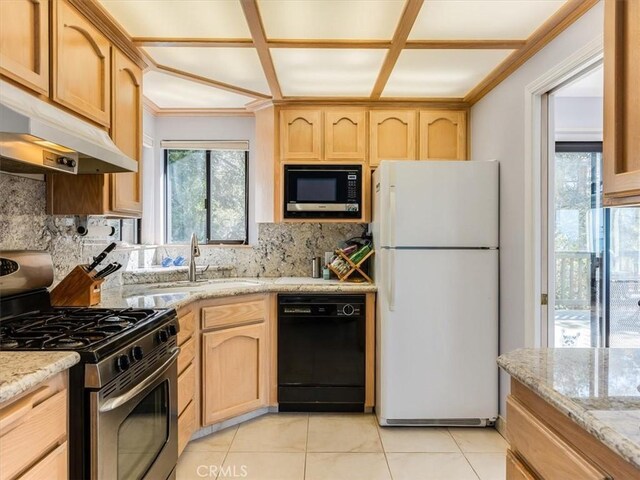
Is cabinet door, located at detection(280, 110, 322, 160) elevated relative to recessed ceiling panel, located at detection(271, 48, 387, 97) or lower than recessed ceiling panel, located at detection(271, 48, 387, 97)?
lower

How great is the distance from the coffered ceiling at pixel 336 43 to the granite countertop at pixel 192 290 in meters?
1.38

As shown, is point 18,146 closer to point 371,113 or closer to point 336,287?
point 336,287

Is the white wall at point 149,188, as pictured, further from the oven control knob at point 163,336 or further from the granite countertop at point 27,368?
the granite countertop at point 27,368

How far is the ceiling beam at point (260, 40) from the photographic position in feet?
5.72

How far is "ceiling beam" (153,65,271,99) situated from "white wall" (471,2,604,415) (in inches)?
64.1

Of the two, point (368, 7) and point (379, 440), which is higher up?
point (368, 7)

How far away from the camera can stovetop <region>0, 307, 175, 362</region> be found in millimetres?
1284

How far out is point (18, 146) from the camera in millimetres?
1437

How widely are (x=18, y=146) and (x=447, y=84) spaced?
2465 millimetres

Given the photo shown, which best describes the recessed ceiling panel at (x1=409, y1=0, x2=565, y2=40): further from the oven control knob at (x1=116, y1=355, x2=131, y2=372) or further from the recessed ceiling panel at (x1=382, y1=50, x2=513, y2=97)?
the oven control knob at (x1=116, y1=355, x2=131, y2=372)

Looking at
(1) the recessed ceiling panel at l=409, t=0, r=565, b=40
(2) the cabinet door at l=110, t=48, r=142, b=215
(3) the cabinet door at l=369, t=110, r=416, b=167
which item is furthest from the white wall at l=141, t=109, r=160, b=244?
(1) the recessed ceiling panel at l=409, t=0, r=565, b=40

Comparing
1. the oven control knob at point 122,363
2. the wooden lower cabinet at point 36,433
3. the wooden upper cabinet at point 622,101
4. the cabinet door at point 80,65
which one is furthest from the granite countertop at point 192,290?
the wooden upper cabinet at point 622,101

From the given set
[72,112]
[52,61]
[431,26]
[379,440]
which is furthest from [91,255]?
[431,26]
